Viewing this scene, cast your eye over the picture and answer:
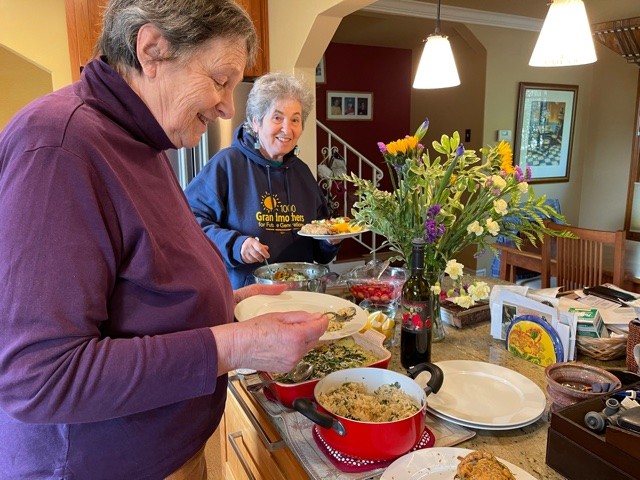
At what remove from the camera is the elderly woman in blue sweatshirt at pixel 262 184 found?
6.13ft

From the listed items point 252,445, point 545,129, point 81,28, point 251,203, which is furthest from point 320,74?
point 252,445

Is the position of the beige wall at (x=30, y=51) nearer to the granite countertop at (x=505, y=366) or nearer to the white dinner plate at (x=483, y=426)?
the granite countertop at (x=505, y=366)

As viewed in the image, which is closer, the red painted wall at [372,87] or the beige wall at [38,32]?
the beige wall at [38,32]

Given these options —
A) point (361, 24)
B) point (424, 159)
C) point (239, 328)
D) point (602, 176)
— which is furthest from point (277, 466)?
point (602, 176)

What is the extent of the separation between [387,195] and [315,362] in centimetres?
A: 51

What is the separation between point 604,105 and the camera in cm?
551

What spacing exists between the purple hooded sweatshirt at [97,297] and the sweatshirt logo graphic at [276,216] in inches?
38.2

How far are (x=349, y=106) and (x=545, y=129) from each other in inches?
89.8

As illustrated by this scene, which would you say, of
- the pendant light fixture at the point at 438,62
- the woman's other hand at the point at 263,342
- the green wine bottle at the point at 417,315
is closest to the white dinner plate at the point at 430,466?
the woman's other hand at the point at 263,342

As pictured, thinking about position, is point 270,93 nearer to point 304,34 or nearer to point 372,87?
point 304,34

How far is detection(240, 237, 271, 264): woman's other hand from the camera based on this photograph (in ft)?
5.38

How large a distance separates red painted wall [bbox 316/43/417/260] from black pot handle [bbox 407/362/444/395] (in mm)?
4775

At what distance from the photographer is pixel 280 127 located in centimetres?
188

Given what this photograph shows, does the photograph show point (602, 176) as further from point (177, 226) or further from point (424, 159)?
point (177, 226)
